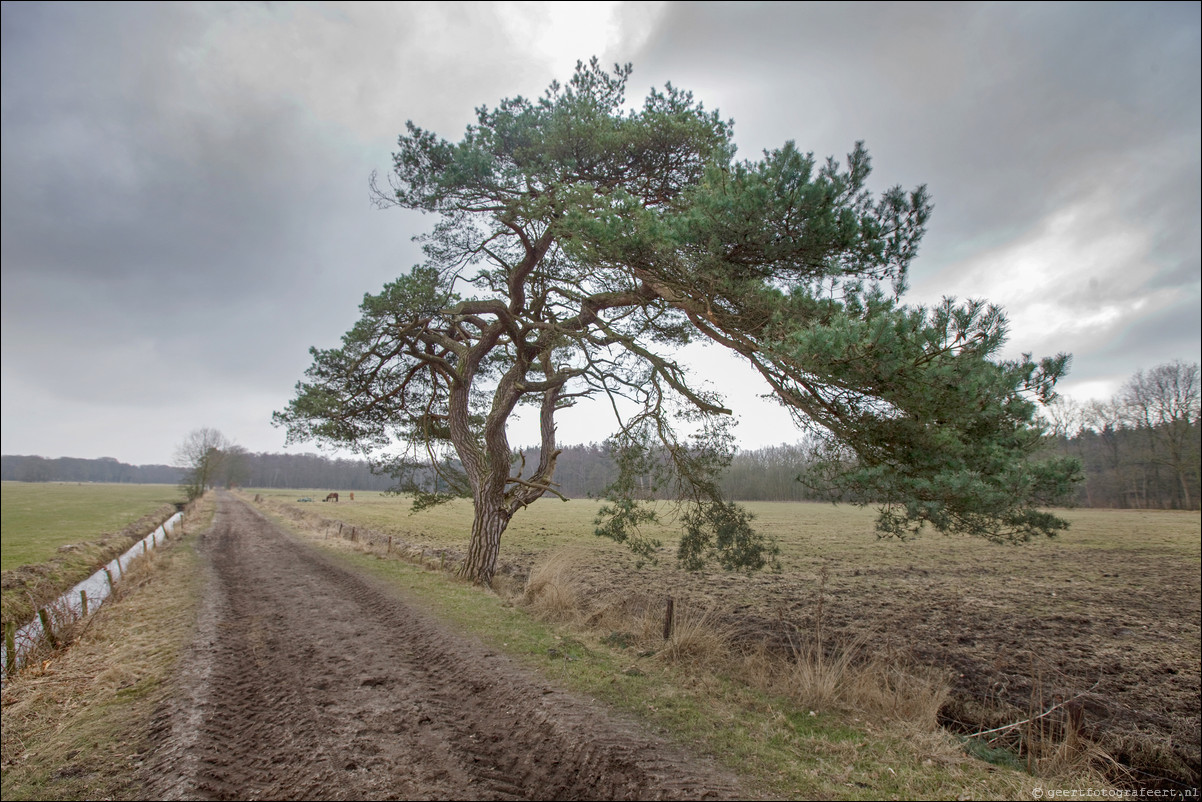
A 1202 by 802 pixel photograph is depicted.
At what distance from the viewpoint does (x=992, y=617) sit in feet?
37.9

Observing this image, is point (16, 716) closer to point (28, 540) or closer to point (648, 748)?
point (648, 748)

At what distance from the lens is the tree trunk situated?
11617mm

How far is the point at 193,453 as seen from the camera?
2660 inches

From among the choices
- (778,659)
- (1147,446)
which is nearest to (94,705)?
(778,659)

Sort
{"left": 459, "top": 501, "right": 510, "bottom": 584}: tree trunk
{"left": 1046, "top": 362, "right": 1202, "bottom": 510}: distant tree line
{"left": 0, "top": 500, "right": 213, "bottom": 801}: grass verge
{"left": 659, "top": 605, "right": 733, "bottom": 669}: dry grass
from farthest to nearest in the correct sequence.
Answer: {"left": 1046, "top": 362, "right": 1202, "bottom": 510}: distant tree line → {"left": 459, "top": 501, "right": 510, "bottom": 584}: tree trunk → {"left": 659, "top": 605, "right": 733, "bottom": 669}: dry grass → {"left": 0, "top": 500, "right": 213, "bottom": 801}: grass verge

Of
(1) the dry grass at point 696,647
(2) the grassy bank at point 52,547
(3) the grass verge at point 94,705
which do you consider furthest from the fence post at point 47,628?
(1) the dry grass at point 696,647

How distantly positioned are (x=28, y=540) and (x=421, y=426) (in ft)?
78.4

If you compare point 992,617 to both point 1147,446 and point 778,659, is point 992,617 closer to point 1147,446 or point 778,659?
point 778,659

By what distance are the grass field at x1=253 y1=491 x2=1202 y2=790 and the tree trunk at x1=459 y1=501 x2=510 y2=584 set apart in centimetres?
59

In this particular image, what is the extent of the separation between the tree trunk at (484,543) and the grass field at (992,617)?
0.59 m

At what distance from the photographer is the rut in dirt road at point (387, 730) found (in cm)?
409

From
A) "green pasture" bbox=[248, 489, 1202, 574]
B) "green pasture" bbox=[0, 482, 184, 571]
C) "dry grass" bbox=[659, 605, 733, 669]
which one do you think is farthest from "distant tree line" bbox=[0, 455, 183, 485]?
"dry grass" bbox=[659, 605, 733, 669]

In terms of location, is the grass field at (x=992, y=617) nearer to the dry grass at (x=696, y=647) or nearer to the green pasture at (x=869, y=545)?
the green pasture at (x=869, y=545)

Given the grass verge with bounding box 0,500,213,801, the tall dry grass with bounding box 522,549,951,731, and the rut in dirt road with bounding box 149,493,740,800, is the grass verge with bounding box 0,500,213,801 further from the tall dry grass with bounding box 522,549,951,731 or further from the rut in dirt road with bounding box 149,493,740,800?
the tall dry grass with bounding box 522,549,951,731
